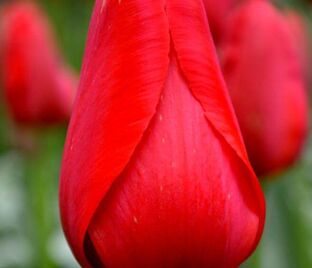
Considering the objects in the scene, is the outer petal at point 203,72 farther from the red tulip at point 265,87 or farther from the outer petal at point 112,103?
the red tulip at point 265,87

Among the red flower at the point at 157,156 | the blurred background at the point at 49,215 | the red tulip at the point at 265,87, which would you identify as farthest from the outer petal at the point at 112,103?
the blurred background at the point at 49,215

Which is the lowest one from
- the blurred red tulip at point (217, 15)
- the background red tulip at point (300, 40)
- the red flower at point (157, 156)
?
the background red tulip at point (300, 40)

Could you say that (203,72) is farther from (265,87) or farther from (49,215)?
(49,215)

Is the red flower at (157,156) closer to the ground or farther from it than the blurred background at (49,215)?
farther from it

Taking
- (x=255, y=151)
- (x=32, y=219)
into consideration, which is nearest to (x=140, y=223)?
(x=255, y=151)

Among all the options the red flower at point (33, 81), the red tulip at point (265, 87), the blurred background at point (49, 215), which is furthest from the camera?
the blurred background at point (49, 215)

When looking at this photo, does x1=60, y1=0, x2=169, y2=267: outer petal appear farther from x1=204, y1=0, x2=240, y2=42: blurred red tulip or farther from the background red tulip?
the background red tulip
